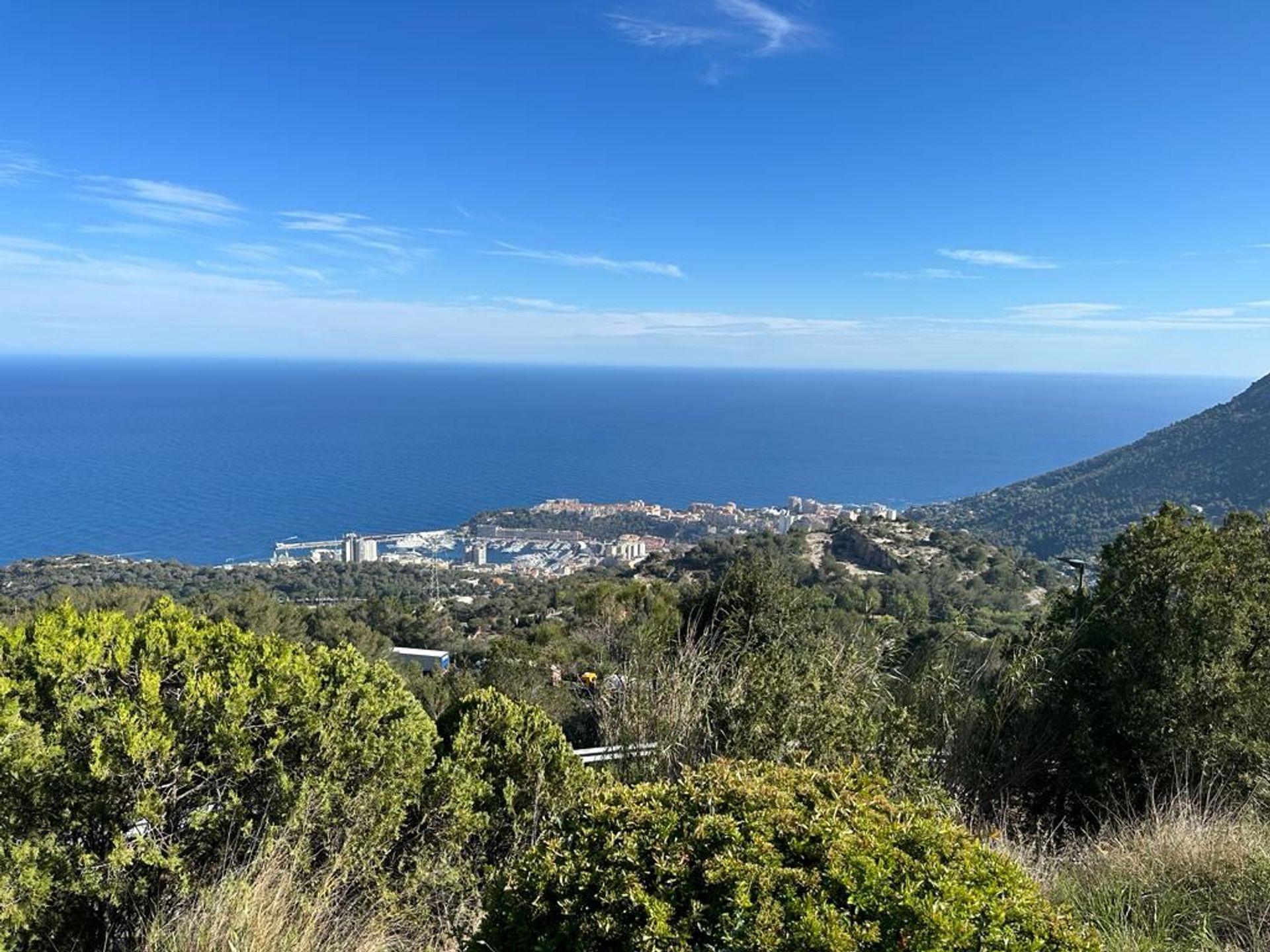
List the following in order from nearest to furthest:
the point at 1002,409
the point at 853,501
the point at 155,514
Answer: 1. the point at 155,514
2. the point at 853,501
3. the point at 1002,409

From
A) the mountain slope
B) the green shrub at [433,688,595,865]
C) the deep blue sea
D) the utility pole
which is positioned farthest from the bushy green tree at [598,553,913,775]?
the deep blue sea

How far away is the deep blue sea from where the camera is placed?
172 feet

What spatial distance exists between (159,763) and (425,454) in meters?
81.3

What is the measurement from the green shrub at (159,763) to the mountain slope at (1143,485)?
91.2ft

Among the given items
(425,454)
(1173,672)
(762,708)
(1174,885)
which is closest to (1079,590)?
(1173,672)

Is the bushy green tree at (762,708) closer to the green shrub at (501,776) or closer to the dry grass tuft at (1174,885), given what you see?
the green shrub at (501,776)

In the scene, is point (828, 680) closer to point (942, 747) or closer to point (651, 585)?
point (942, 747)

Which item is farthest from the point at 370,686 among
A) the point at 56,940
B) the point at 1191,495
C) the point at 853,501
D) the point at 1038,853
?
the point at 853,501

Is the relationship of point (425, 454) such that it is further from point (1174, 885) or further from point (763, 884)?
point (763, 884)

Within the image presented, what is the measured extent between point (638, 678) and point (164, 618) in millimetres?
2306

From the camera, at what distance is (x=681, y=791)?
2.21 metres

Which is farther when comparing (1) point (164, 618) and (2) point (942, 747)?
(2) point (942, 747)

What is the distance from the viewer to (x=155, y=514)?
2032 inches

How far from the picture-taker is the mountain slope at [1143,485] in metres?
26.7
